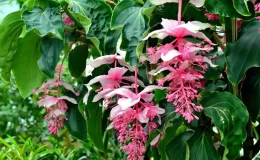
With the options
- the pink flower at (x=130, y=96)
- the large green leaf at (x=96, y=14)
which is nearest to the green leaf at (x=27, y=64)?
the large green leaf at (x=96, y=14)

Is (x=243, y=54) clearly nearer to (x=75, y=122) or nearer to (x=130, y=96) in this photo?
(x=130, y=96)

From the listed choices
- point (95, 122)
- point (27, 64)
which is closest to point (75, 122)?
point (95, 122)

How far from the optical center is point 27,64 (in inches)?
34.2

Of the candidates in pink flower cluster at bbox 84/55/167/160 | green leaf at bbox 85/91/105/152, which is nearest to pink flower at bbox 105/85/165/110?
pink flower cluster at bbox 84/55/167/160

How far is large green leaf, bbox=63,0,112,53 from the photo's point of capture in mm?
755

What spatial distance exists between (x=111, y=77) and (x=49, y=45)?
14 cm

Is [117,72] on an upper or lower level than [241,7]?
lower

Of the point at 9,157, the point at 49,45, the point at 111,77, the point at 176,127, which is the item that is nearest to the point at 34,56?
the point at 49,45

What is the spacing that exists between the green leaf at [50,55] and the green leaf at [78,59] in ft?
0.41

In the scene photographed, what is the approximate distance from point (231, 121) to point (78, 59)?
1.23 ft

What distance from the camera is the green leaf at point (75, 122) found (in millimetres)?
969

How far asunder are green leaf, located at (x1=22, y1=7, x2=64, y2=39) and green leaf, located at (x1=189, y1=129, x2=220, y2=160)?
292mm

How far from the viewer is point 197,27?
596mm

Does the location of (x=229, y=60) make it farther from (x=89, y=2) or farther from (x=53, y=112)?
(x=53, y=112)
